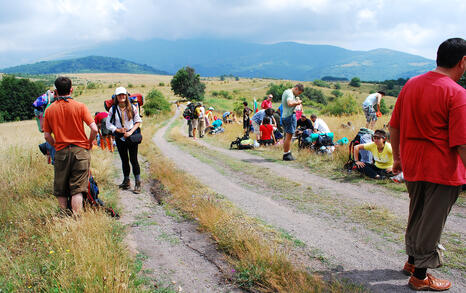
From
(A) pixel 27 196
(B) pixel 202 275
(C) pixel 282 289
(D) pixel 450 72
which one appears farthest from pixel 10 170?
(D) pixel 450 72

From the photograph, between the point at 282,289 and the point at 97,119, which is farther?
the point at 97,119

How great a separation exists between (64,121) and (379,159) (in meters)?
5.85

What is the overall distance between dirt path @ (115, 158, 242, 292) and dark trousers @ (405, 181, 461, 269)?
1615 mm

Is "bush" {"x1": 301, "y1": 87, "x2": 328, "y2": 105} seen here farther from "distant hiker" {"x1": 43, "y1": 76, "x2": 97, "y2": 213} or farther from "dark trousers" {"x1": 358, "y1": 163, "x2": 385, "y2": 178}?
"distant hiker" {"x1": 43, "y1": 76, "x2": 97, "y2": 213}

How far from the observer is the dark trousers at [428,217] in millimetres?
2357

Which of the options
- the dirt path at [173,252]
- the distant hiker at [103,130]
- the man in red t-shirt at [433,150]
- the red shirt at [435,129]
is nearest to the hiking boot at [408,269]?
the man in red t-shirt at [433,150]

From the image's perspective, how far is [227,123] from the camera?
21547 mm

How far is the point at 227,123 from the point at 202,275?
61.7ft

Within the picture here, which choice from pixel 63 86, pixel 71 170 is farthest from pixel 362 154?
pixel 63 86

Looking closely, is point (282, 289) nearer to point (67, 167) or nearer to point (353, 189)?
point (67, 167)

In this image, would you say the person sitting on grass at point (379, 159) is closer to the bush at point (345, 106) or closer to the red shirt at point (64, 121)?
the red shirt at point (64, 121)

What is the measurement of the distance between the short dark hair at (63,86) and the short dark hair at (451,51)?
3.98 m

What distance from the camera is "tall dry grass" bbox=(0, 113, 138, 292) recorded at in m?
2.51

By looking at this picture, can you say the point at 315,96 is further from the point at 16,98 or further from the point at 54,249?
the point at 54,249
